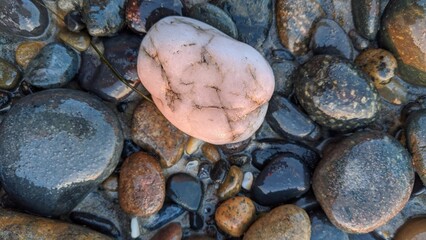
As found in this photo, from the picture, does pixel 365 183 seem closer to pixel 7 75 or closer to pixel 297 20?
pixel 297 20

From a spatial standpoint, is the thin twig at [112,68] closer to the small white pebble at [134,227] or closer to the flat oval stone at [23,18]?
the flat oval stone at [23,18]

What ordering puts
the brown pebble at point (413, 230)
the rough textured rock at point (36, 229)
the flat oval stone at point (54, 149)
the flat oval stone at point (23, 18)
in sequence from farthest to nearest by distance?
the brown pebble at point (413, 230)
the flat oval stone at point (23, 18)
the flat oval stone at point (54, 149)
the rough textured rock at point (36, 229)

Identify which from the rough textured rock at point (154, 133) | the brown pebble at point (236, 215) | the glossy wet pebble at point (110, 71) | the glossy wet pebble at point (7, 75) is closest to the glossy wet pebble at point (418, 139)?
the brown pebble at point (236, 215)

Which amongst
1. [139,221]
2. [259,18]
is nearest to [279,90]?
[259,18]

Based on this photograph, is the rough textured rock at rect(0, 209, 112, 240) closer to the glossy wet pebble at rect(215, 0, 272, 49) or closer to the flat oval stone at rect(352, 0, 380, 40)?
the glossy wet pebble at rect(215, 0, 272, 49)

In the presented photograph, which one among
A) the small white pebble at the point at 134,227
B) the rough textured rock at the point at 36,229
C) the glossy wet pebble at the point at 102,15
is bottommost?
the small white pebble at the point at 134,227

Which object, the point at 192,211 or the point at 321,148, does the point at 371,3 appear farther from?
the point at 192,211
